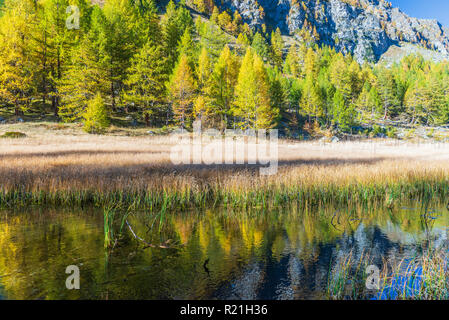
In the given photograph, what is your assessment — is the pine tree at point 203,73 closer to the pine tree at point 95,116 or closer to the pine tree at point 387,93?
the pine tree at point 95,116

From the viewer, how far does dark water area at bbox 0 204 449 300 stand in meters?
4.68

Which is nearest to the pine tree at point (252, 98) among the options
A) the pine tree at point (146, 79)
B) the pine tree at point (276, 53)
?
the pine tree at point (146, 79)

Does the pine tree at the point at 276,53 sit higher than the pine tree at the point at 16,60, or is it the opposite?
the pine tree at the point at 276,53

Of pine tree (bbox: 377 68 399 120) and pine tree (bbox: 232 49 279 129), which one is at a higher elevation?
pine tree (bbox: 377 68 399 120)

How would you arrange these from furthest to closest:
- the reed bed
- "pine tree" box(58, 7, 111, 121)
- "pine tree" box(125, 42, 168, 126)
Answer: "pine tree" box(125, 42, 168, 126) < "pine tree" box(58, 7, 111, 121) < the reed bed

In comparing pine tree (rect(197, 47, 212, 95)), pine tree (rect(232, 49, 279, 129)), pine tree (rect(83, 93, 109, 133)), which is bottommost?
pine tree (rect(83, 93, 109, 133))

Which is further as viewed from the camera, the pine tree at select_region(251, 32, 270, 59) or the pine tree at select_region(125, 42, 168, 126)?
the pine tree at select_region(251, 32, 270, 59)

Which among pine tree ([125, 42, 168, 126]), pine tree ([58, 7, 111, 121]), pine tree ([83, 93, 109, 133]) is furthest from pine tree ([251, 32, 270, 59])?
pine tree ([83, 93, 109, 133])

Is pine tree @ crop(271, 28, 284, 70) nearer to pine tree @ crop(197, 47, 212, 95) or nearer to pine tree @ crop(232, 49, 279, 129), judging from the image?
pine tree @ crop(232, 49, 279, 129)

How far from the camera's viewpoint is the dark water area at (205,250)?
184 inches

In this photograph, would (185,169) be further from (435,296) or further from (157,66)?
(157,66)

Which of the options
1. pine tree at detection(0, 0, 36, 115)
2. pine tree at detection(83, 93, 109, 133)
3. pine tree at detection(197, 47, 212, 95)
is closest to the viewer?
pine tree at detection(83, 93, 109, 133)

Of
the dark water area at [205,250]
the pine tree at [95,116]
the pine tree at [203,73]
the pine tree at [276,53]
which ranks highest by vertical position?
the pine tree at [276,53]
